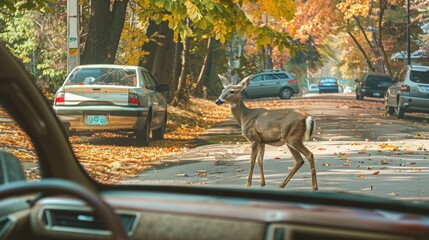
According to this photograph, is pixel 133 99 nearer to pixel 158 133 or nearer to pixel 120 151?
pixel 120 151

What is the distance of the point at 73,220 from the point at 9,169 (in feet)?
1.22

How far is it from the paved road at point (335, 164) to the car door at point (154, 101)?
1.12 m

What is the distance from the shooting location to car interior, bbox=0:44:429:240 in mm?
2707

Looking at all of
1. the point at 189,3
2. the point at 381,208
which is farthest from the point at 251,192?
the point at 189,3

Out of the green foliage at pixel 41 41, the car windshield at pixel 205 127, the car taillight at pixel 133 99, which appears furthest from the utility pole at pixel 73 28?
the green foliage at pixel 41 41

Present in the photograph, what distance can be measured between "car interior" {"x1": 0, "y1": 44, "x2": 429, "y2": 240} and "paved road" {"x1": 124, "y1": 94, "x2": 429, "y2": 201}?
5881 mm

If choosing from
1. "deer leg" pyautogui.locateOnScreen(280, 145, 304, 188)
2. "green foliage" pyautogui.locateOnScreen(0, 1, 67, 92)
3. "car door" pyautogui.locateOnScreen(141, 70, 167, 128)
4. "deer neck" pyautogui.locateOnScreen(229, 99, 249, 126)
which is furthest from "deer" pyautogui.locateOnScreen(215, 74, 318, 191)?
"green foliage" pyautogui.locateOnScreen(0, 1, 67, 92)

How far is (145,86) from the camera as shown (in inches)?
907

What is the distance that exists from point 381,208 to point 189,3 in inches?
555

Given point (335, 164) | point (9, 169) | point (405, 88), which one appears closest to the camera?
point (9, 169)

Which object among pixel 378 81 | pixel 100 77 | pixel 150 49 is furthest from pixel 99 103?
pixel 378 81

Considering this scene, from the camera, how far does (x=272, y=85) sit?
207 feet

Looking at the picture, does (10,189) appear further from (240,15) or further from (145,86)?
(145,86)

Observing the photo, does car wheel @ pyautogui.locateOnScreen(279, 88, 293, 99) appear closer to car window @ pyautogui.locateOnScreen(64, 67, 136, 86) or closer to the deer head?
car window @ pyautogui.locateOnScreen(64, 67, 136, 86)
